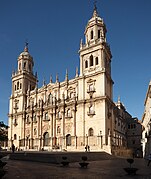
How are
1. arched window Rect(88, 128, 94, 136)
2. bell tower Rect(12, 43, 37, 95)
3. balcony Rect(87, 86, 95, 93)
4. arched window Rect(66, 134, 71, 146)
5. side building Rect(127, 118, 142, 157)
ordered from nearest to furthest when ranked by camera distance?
arched window Rect(88, 128, 94, 136) < balcony Rect(87, 86, 95, 93) < arched window Rect(66, 134, 71, 146) < bell tower Rect(12, 43, 37, 95) < side building Rect(127, 118, 142, 157)

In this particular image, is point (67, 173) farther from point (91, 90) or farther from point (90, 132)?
point (91, 90)

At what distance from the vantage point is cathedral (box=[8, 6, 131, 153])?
45.2m

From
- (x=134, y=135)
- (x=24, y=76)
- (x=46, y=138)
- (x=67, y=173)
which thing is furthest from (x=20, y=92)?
(x=67, y=173)

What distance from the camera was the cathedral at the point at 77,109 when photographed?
148ft

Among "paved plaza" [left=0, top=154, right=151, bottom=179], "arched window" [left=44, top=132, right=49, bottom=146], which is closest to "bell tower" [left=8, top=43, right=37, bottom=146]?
"arched window" [left=44, top=132, right=49, bottom=146]

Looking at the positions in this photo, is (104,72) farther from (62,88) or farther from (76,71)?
(62,88)

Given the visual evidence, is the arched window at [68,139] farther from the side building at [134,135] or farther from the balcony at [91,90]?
the side building at [134,135]

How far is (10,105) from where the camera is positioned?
62.8m

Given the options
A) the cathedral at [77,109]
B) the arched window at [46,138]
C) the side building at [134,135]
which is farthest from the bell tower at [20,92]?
the side building at [134,135]

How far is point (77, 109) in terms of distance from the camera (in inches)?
1908

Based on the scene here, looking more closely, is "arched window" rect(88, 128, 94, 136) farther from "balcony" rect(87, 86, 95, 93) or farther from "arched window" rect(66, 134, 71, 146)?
"balcony" rect(87, 86, 95, 93)

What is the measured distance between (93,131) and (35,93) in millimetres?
21753

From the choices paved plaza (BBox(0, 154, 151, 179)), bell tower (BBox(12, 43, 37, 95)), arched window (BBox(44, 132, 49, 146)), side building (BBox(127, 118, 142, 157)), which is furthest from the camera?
side building (BBox(127, 118, 142, 157))

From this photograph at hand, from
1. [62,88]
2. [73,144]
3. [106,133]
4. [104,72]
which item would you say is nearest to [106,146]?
[106,133]
